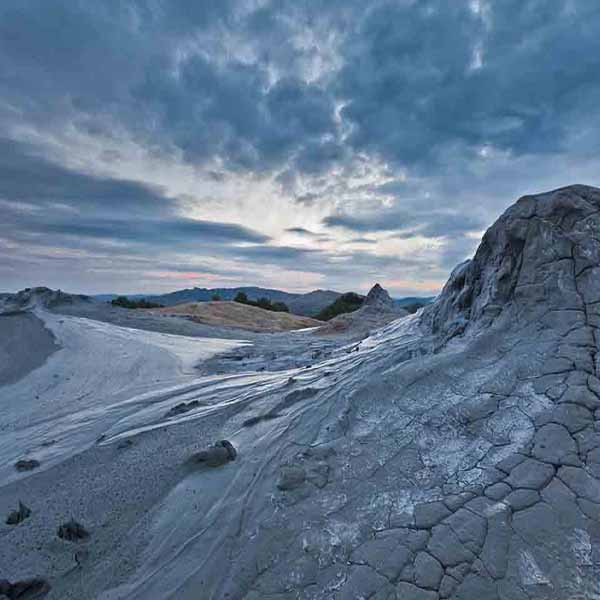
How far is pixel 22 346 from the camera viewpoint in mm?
9594

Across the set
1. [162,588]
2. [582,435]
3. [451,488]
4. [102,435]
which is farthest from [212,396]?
[582,435]

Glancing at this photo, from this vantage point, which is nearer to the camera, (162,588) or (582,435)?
(162,588)

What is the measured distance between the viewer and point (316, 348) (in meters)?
9.78

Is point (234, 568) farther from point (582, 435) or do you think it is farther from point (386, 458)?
point (582, 435)

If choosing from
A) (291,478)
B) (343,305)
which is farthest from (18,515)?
(343,305)

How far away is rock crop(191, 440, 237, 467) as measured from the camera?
3182mm

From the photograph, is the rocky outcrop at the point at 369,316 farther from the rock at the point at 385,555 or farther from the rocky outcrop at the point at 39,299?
the rocky outcrop at the point at 39,299

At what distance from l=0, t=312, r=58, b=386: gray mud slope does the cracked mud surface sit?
5.83 metres

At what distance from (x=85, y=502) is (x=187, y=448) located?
0.89 m

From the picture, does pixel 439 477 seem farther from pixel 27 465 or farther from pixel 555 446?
pixel 27 465

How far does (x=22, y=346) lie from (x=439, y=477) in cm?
1044

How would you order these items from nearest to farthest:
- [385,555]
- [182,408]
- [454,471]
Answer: [385,555], [454,471], [182,408]

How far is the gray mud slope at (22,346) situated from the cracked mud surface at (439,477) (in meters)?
5.83

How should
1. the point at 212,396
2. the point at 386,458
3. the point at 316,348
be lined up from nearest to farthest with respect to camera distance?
the point at 386,458
the point at 212,396
the point at 316,348
